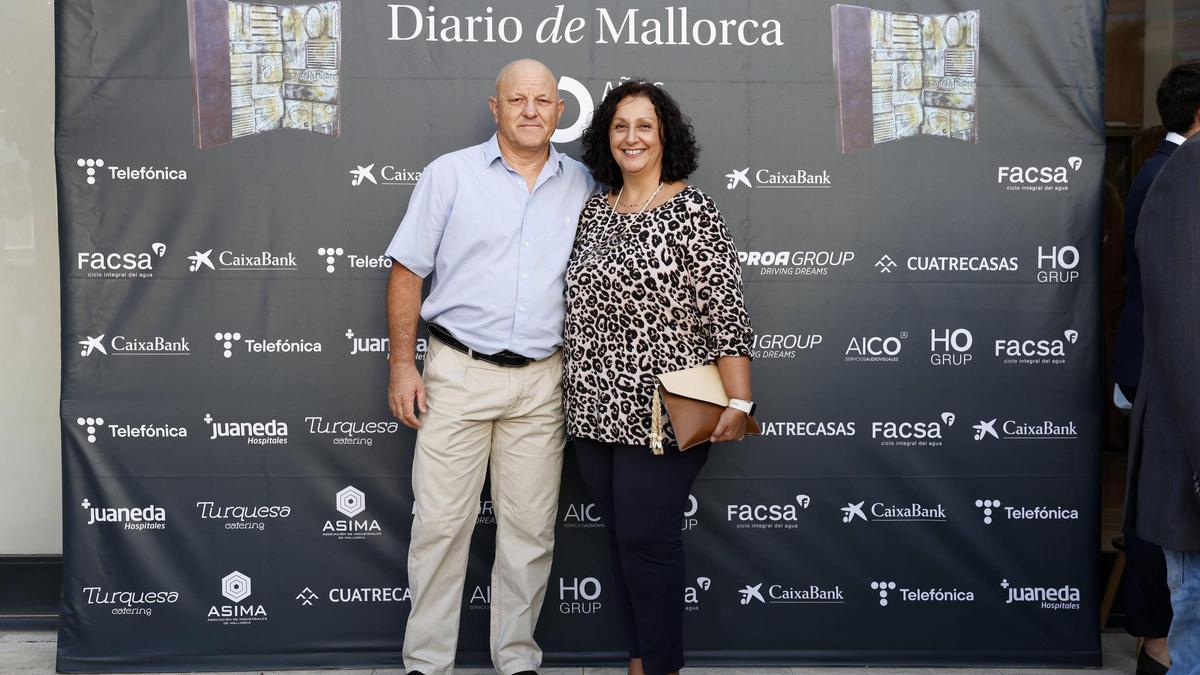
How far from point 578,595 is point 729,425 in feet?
3.28

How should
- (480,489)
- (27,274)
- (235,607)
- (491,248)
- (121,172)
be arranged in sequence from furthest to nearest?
1. (27,274)
2. (235,607)
3. (121,172)
4. (480,489)
5. (491,248)

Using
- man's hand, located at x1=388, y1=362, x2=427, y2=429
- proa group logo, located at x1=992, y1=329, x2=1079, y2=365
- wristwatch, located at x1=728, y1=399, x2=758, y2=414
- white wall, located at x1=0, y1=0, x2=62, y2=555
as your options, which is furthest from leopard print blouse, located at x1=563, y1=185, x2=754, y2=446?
white wall, located at x1=0, y1=0, x2=62, y2=555

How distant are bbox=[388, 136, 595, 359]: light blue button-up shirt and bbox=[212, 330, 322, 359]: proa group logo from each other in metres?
0.57

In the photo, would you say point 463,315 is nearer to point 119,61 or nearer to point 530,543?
point 530,543

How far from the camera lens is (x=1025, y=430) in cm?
336

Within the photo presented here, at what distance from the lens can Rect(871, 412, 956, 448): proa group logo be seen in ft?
11.0

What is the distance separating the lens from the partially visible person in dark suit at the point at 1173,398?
5.98 feet

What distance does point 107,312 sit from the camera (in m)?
3.26

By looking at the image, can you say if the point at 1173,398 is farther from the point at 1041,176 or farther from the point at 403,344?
the point at 403,344

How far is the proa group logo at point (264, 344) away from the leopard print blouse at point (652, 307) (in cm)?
103

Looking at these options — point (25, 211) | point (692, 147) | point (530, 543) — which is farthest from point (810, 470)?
point (25, 211)

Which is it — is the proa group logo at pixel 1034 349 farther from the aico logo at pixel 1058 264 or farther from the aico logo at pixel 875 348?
the aico logo at pixel 875 348

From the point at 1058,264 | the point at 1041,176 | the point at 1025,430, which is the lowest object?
the point at 1025,430

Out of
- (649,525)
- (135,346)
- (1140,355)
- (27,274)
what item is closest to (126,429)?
(135,346)
